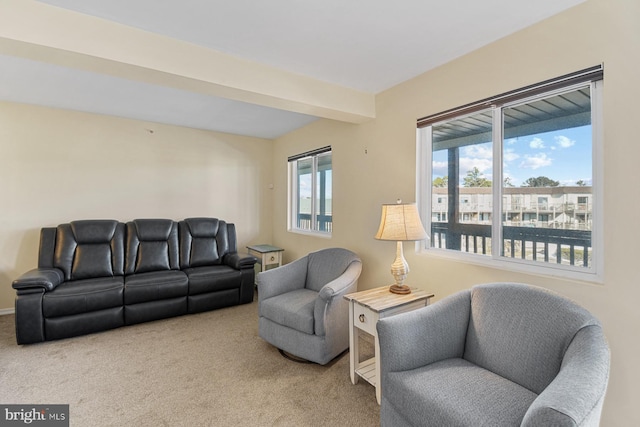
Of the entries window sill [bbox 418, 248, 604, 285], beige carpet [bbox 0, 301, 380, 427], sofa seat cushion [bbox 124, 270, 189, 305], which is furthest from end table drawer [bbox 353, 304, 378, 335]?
sofa seat cushion [bbox 124, 270, 189, 305]

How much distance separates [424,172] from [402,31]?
1123mm

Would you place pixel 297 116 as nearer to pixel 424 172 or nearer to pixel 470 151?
pixel 424 172

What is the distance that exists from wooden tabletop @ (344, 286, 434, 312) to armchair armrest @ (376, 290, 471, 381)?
37 centimetres

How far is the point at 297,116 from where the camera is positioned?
12.0 feet

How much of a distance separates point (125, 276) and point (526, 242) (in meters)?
3.93

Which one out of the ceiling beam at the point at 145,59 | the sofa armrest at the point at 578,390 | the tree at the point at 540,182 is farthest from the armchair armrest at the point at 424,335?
the ceiling beam at the point at 145,59

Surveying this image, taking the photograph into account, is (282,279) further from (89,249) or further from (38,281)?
(89,249)

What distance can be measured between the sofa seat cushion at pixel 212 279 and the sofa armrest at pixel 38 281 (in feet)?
3.95

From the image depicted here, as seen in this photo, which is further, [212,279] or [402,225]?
[212,279]

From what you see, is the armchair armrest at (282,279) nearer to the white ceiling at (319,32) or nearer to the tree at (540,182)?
the white ceiling at (319,32)

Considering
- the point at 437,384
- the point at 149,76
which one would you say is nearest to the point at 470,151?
the point at 437,384

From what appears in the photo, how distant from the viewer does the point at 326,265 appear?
9.47 ft

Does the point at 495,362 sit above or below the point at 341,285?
below

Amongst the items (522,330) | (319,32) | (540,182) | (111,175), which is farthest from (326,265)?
(111,175)
